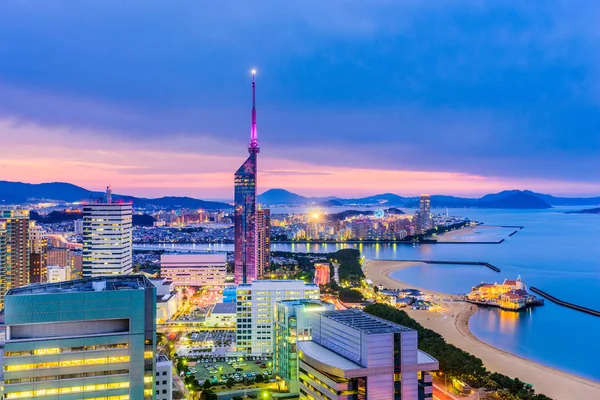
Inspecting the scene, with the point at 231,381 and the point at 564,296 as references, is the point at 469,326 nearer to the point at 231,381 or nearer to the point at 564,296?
the point at 564,296

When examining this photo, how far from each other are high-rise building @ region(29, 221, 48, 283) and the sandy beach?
18324 mm

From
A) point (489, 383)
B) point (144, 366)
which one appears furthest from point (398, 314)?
point (144, 366)

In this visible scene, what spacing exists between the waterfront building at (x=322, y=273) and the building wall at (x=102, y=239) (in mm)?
11804

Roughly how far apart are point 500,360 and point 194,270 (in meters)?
19.0

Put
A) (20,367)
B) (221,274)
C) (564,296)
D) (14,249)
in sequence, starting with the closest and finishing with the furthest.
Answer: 1. (20,367)
2. (14,249)
3. (564,296)
4. (221,274)

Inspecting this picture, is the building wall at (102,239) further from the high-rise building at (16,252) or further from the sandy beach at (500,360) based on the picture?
the sandy beach at (500,360)

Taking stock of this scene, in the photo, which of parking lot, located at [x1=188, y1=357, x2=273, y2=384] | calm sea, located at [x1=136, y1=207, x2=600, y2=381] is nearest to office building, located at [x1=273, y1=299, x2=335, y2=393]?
parking lot, located at [x1=188, y1=357, x2=273, y2=384]

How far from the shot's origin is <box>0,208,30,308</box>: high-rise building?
24.3m

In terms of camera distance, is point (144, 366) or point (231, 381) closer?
point (144, 366)

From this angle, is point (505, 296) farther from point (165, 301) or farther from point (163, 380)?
point (163, 380)

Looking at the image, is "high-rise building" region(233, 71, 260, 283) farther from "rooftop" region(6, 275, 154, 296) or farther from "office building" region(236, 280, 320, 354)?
"rooftop" region(6, 275, 154, 296)

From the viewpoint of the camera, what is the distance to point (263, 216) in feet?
122

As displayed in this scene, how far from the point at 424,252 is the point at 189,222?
48120mm

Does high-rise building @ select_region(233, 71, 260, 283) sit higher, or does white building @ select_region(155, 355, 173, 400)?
high-rise building @ select_region(233, 71, 260, 283)
